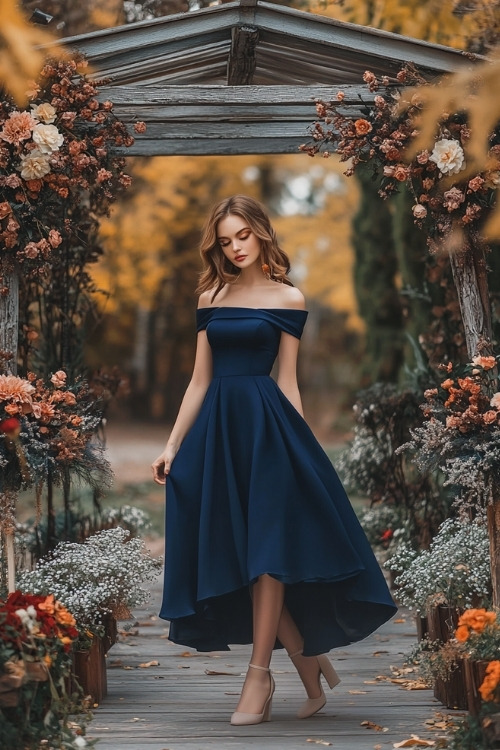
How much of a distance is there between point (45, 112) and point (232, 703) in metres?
2.64

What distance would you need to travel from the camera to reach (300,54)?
5.29 m

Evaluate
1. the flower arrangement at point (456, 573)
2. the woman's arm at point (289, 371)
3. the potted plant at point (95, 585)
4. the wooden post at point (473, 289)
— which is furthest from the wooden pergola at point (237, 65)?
the flower arrangement at point (456, 573)

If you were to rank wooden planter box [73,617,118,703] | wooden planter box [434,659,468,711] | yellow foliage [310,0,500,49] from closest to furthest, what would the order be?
wooden planter box [434,659,468,711]
wooden planter box [73,617,118,703]
yellow foliage [310,0,500,49]

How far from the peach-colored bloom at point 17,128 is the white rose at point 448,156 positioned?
175 cm

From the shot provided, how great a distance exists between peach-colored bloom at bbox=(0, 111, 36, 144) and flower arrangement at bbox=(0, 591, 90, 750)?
2106mm

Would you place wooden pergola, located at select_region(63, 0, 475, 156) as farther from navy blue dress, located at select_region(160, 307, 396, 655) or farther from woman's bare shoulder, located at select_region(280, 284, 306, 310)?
navy blue dress, located at select_region(160, 307, 396, 655)

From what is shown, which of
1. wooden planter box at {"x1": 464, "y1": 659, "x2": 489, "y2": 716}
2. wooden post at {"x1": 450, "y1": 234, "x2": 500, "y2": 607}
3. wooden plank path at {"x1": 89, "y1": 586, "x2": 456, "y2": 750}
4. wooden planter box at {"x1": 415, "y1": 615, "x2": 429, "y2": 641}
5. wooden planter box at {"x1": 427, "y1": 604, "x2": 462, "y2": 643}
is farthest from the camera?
wooden planter box at {"x1": 415, "y1": 615, "x2": 429, "y2": 641}

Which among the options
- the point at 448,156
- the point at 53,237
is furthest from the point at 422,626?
the point at 53,237

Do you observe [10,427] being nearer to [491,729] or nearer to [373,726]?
[373,726]

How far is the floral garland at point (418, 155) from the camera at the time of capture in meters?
4.88

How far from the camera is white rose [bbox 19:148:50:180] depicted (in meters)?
4.88

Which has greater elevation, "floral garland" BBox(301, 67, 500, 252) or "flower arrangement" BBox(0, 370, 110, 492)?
"floral garland" BBox(301, 67, 500, 252)

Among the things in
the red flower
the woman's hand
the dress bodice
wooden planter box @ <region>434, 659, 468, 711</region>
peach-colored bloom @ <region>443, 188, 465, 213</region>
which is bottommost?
wooden planter box @ <region>434, 659, 468, 711</region>

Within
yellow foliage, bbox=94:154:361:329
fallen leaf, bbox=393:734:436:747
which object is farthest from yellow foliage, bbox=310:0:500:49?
yellow foliage, bbox=94:154:361:329
